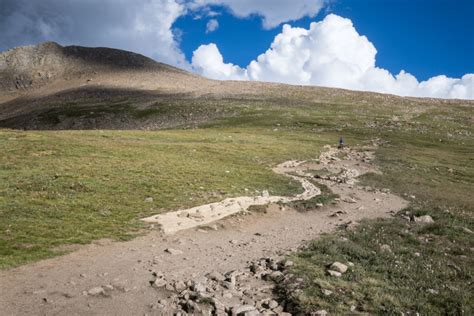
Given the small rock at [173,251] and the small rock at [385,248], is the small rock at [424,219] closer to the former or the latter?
the small rock at [385,248]

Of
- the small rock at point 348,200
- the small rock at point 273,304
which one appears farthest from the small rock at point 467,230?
the small rock at point 273,304

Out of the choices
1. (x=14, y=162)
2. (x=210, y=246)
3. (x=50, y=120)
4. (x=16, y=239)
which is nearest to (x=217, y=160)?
(x=14, y=162)

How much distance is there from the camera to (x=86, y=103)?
137750 mm

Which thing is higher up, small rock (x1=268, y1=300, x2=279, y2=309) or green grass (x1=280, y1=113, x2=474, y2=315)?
green grass (x1=280, y1=113, x2=474, y2=315)

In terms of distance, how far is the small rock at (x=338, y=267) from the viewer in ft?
50.5

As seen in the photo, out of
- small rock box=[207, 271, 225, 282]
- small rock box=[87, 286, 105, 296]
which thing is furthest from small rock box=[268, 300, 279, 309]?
small rock box=[87, 286, 105, 296]

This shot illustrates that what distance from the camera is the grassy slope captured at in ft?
47.1

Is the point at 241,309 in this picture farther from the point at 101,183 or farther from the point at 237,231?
the point at 101,183

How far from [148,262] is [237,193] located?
46.3 feet

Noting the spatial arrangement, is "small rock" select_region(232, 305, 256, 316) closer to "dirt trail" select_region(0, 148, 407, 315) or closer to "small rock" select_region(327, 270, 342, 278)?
"dirt trail" select_region(0, 148, 407, 315)

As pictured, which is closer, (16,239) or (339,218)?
(16,239)

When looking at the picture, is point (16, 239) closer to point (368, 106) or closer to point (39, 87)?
point (368, 106)

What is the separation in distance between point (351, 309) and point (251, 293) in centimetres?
367

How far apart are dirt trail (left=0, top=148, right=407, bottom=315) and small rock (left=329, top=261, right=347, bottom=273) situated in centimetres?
317
